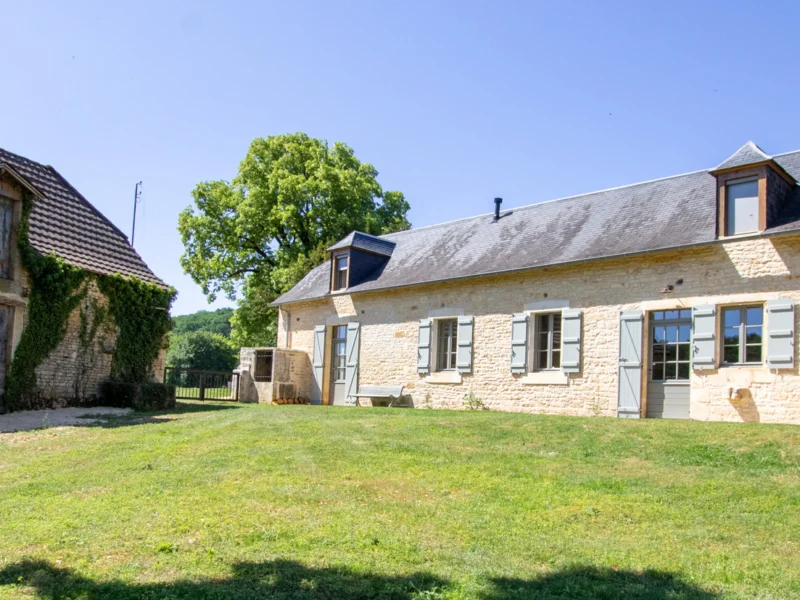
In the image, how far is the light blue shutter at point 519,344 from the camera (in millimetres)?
14430

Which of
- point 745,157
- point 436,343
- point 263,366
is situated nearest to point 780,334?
point 745,157

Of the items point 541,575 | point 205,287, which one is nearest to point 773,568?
point 541,575

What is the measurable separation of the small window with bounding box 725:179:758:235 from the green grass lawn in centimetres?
353

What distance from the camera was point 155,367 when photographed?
16172mm

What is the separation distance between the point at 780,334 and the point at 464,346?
249 inches

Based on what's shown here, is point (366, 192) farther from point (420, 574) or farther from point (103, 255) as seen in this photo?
point (420, 574)

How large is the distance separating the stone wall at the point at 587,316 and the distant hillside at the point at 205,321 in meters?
61.1

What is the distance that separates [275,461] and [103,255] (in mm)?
9535

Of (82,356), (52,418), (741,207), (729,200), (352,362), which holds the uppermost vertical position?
(729,200)

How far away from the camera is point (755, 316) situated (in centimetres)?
1176

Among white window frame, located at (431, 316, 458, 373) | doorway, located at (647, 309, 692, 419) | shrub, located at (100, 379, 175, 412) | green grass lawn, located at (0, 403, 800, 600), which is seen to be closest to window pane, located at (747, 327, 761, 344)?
doorway, located at (647, 309, 692, 419)

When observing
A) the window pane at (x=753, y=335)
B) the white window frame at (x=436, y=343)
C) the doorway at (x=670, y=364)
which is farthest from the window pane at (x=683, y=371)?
the white window frame at (x=436, y=343)

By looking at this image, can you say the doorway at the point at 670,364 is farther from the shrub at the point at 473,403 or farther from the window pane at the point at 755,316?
the shrub at the point at 473,403

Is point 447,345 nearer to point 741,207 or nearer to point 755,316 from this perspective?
point 755,316
